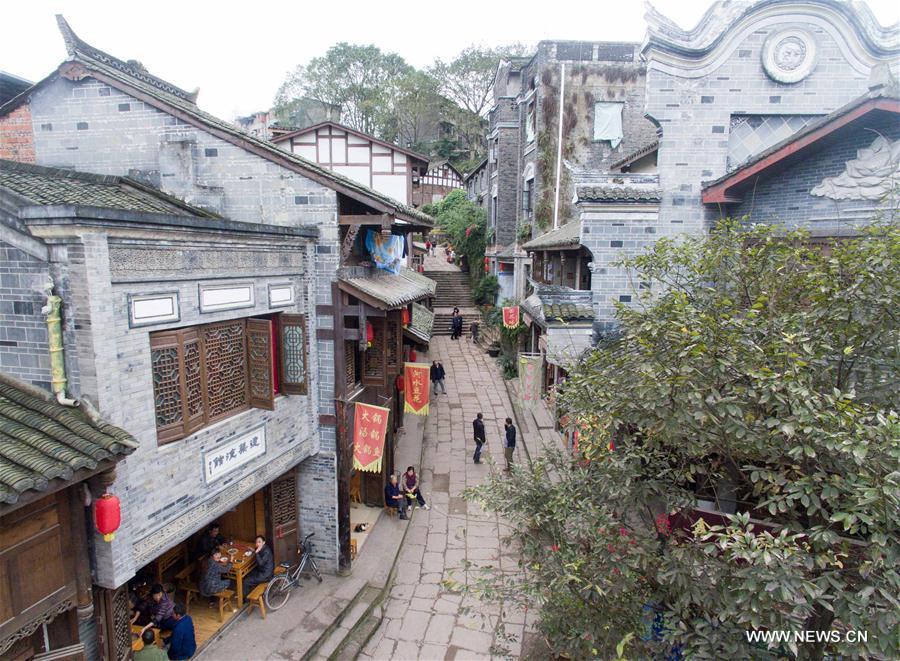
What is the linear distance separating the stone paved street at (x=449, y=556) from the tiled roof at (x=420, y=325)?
10.2ft

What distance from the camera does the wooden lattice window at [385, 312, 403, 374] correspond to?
36.1 feet

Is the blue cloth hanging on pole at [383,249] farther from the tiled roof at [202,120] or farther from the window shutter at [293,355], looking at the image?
the window shutter at [293,355]

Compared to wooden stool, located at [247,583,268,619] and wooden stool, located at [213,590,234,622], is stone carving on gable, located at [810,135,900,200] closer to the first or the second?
wooden stool, located at [247,583,268,619]

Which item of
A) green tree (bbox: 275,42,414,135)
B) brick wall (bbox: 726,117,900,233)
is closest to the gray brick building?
brick wall (bbox: 726,117,900,233)

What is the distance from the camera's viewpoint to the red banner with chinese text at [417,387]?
42.3 feet

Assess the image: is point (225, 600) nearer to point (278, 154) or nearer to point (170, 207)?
point (170, 207)

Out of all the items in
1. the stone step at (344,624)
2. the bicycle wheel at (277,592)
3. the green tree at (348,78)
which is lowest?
the stone step at (344,624)

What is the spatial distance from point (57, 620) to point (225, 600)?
3364 millimetres

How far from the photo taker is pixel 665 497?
488 cm

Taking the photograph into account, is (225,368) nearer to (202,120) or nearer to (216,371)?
(216,371)

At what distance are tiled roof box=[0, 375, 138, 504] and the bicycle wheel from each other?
4911 mm

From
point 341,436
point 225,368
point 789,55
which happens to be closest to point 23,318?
point 225,368

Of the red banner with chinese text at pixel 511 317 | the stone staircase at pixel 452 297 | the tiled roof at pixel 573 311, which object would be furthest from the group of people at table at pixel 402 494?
the stone staircase at pixel 452 297

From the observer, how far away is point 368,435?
10352mm
